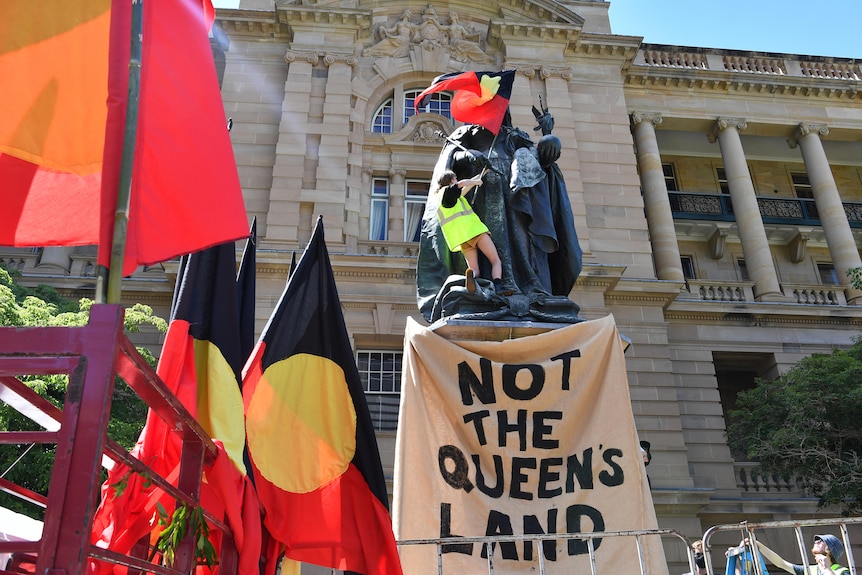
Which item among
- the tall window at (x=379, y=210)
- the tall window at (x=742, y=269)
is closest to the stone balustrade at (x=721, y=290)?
the tall window at (x=742, y=269)

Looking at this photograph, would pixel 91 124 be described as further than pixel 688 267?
No

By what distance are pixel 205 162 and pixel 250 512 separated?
1.92 metres

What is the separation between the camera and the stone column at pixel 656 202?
24344mm

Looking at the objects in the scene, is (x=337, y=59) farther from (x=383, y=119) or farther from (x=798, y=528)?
(x=798, y=528)

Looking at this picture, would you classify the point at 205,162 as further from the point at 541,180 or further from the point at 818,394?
the point at 818,394

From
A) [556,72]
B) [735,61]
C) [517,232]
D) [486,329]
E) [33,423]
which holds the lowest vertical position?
[486,329]

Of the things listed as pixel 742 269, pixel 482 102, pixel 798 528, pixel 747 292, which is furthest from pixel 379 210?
pixel 798 528

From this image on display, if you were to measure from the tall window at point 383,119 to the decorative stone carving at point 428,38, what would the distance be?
5.54 ft

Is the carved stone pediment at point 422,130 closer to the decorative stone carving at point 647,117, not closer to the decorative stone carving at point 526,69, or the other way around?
the decorative stone carving at point 526,69

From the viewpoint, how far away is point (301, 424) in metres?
5.10

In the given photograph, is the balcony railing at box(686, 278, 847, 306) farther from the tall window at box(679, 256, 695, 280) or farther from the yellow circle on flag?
the yellow circle on flag

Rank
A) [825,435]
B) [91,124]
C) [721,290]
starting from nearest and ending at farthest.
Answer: [91,124] → [825,435] → [721,290]

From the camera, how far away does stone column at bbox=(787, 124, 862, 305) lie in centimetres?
Result: 2514

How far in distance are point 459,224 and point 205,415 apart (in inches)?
116
